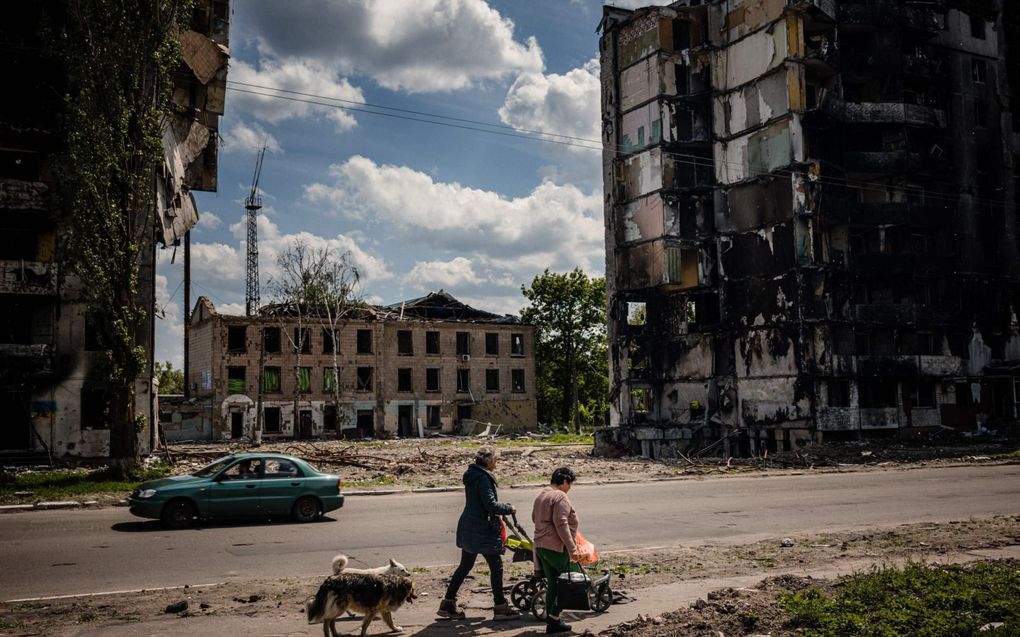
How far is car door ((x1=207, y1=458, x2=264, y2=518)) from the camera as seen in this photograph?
1541 centimetres

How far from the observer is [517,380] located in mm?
63281

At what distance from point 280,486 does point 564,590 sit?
9.78m

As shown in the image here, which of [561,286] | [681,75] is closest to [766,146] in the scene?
[681,75]

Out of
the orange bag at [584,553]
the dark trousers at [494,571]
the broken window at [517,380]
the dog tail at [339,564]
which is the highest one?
the broken window at [517,380]

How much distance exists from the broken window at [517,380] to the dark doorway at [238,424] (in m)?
20.5

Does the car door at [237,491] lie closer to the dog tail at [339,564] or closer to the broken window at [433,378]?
the dog tail at [339,564]

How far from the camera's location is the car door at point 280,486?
15.9m

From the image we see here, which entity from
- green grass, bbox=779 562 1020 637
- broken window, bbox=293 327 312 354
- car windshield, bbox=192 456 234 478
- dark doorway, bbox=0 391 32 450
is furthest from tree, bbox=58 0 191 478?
broken window, bbox=293 327 312 354

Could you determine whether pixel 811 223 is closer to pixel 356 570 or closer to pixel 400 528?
pixel 400 528

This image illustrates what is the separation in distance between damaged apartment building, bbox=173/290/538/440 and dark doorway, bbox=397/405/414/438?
0.08 m

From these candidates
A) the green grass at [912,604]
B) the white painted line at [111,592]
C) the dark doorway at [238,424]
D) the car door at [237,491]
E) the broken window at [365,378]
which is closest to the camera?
the green grass at [912,604]

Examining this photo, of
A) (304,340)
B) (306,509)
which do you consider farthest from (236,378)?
(306,509)

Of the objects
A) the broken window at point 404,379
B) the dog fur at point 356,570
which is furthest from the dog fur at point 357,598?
→ the broken window at point 404,379

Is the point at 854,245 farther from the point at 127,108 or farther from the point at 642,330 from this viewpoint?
the point at 127,108
